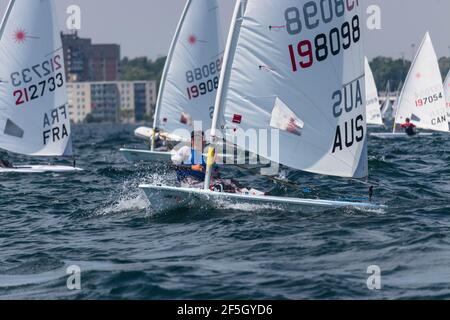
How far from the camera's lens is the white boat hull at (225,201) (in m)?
16.1

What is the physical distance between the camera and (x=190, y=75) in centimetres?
3262

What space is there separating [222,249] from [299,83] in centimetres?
418

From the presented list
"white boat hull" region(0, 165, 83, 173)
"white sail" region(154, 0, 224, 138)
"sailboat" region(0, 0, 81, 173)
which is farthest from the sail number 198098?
"white sail" region(154, 0, 224, 138)

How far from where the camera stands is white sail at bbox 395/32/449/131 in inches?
1860

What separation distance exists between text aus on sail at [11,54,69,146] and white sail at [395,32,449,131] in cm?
2503

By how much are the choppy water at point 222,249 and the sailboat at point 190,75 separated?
1189 centimetres
